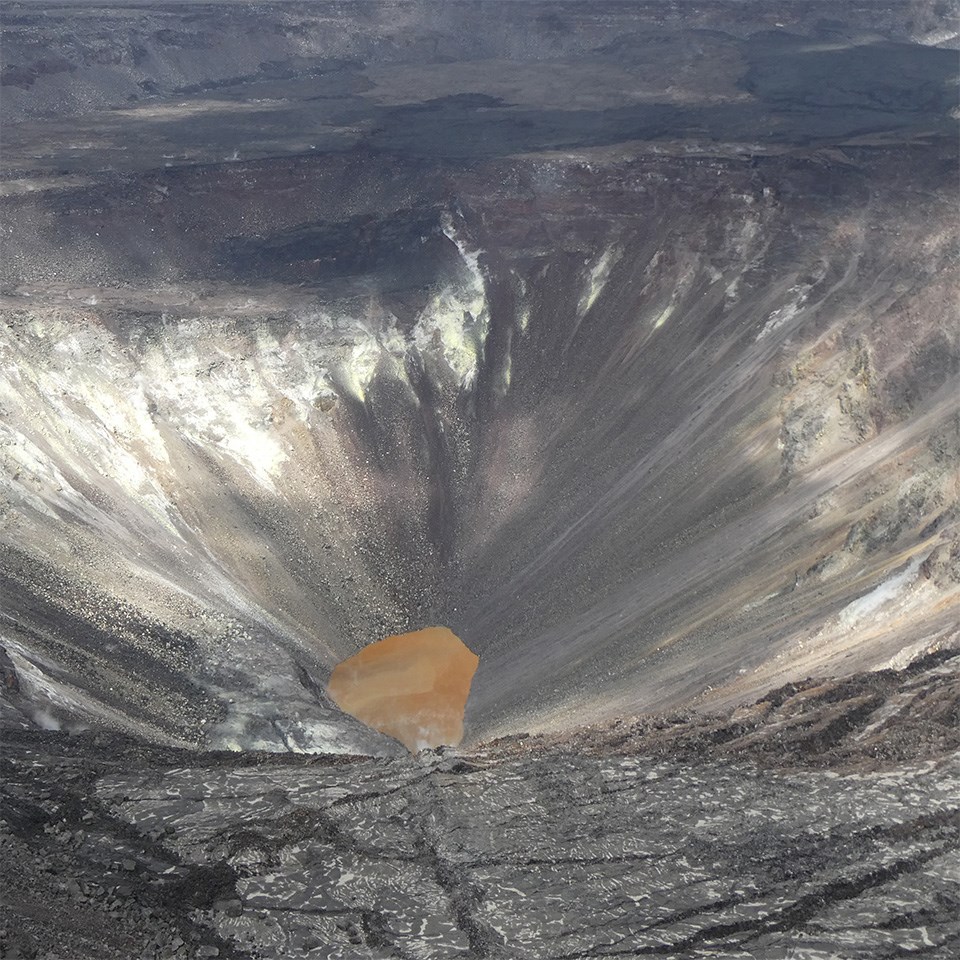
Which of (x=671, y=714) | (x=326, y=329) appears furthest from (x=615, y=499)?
(x=326, y=329)

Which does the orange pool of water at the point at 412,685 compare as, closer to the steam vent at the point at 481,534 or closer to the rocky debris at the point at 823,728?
the steam vent at the point at 481,534

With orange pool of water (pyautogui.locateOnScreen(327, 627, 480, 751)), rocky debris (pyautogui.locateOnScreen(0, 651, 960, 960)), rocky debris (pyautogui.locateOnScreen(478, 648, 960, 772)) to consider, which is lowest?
rocky debris (pyautogui.locateOnScreen(0, 651, 960, 960))

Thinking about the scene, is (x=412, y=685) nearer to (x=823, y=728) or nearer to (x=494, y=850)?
(x=494, y=850)

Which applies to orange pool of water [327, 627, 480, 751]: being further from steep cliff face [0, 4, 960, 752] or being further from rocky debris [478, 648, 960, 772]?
rocky debris [478, 648, 960, 772]

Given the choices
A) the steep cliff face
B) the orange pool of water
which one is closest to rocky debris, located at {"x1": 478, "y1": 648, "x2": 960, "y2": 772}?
the steep cliff face

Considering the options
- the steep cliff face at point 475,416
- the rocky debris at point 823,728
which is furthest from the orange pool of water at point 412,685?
the rocky debris at point 823,728

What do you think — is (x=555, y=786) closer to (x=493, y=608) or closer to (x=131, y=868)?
(x=131, y=868)
